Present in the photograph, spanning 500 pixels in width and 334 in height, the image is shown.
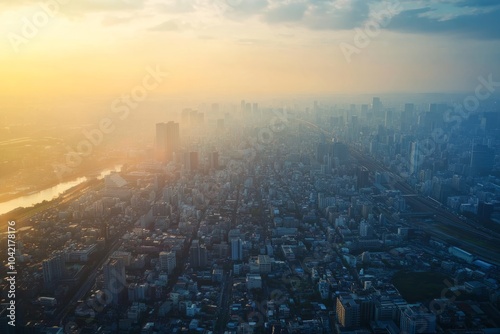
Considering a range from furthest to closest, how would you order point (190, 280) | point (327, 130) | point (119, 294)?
1. point (327, 130)
2. point (190, 280)
3. point (119, 294)

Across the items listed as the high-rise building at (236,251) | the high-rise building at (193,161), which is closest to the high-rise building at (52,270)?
the high-rise building at (236,251)

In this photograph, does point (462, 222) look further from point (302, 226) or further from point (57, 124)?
point (57, 124)

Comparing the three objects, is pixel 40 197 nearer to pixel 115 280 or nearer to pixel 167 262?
pixel 167 262

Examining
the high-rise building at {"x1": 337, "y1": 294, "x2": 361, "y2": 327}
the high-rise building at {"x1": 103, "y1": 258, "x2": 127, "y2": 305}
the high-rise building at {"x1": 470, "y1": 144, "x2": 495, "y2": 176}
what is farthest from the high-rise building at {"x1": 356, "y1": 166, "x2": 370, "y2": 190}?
the high-rise building at {"x1": 103, "y1": 258, "x2": 127, "y2": 305}

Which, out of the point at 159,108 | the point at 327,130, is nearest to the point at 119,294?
the point at 327,130

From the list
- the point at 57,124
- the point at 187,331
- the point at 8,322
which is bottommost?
the point at 187,331

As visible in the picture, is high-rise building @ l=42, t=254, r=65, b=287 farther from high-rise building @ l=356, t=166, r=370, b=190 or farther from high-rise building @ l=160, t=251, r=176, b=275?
high-rise building @ l=356, t=166, r=370, b=190
